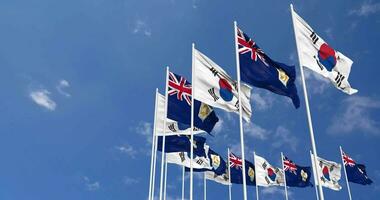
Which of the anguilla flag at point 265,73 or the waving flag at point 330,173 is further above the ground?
the waving flag at point 330,173

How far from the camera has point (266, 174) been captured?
3859 cm

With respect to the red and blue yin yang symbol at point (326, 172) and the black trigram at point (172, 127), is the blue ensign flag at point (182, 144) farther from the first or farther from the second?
the red and blue yin yang symbol at point (326, 172)

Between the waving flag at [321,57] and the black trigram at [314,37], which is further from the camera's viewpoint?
the black trigram at [314,37]

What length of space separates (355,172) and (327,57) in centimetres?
2772

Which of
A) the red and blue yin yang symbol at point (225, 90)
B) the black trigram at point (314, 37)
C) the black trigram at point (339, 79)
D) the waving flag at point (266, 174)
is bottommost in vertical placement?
the black trigram at point (339, 79)

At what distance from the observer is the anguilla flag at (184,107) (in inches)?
798

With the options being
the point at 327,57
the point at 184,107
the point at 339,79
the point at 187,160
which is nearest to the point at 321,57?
the point at 327,57

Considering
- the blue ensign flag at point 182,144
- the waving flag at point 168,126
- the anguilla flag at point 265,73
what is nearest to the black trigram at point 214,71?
the anguilla flag at point 265,73

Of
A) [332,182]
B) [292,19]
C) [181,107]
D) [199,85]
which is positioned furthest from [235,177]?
[292,19]

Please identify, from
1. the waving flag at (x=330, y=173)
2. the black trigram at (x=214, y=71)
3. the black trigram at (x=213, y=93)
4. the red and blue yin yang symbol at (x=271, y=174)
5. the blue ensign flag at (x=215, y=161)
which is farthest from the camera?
the waving flag at (x=330, y=173)

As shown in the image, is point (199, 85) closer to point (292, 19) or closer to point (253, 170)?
point (292, 19)

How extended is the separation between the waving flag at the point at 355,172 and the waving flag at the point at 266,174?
6.49m

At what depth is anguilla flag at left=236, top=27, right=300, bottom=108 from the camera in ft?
55.4

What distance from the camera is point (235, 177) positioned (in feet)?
116
